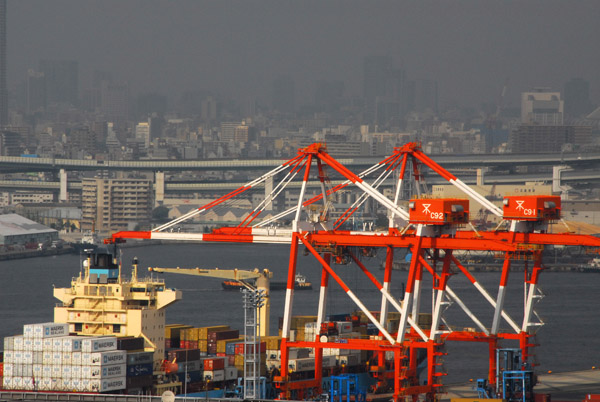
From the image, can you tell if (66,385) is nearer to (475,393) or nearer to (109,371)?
(109,371)

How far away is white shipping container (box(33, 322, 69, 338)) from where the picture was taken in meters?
24.8

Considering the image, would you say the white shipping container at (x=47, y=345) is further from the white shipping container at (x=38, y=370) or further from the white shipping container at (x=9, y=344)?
the white shipping container at (x=9, y=344)

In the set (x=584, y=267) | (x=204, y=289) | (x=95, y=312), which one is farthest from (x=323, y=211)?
(x=584, y=267)

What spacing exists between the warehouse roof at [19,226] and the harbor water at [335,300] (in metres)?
10.1

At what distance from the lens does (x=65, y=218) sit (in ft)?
359

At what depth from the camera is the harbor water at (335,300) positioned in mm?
38656

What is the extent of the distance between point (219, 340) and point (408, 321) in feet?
12.5

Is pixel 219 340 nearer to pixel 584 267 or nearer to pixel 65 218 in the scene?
pixel 584 267

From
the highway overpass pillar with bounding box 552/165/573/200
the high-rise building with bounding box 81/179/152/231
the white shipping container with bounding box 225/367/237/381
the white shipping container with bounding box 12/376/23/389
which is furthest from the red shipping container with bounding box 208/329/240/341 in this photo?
the highway overpass pillar with bounding box 552/165/573/200

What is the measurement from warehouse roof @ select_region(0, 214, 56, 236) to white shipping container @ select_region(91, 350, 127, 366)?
66356mm

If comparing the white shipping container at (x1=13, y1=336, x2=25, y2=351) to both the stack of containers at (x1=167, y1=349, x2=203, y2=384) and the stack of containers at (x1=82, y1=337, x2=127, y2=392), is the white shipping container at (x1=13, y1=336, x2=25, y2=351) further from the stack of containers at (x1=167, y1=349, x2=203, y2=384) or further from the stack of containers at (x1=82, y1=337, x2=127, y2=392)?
the stack of containers at (x1=167, y1=349, x2=203, y2=384)

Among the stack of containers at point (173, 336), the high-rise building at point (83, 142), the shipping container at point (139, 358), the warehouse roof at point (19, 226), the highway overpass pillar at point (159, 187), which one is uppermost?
the high-rise building at point (83, 142)

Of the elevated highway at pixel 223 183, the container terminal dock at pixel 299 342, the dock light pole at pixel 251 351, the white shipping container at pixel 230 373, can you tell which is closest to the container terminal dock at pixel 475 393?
the container terminal dock at pixel 299 342

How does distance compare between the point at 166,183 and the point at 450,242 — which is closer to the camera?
the point at 450,242
